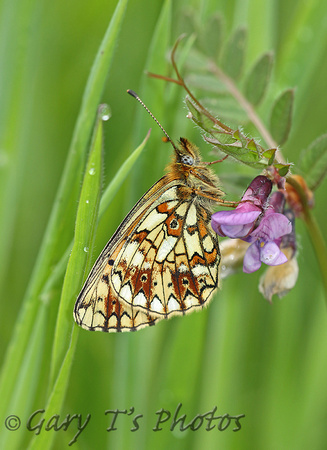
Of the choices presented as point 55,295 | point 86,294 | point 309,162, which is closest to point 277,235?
point 309,162

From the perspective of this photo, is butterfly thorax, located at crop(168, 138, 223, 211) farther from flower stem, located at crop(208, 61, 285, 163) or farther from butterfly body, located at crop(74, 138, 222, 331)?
flower stem, located at crop(208, 61, 285, 163)

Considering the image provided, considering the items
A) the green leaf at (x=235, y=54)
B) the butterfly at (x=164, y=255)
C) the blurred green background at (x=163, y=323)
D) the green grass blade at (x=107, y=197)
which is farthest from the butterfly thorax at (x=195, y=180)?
the green leaf at (x=235, y=54)

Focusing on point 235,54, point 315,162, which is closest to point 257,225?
point 315,162

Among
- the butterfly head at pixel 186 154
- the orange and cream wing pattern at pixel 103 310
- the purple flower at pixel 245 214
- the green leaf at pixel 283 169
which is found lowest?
the orange and cream wing pattern at pixel 103 310

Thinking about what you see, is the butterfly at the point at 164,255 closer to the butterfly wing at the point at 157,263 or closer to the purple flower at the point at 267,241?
the butterfly wing at the point at 157,263

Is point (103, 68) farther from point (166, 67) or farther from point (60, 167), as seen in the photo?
point (60, 167)

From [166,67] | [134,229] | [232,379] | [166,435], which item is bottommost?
[166,435]

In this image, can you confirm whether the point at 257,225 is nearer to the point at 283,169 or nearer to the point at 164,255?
the point at 283,169

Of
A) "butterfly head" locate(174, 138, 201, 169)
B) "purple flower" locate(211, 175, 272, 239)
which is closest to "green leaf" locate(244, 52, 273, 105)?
"butterfly head" locate(174, 138, 201, 169)
